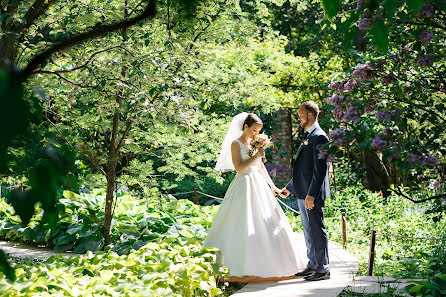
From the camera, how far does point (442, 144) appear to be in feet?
15.9

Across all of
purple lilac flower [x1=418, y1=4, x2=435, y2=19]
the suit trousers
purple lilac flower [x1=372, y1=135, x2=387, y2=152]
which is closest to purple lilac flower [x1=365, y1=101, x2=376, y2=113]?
purple lilac flower [x1=372, y1=135, x2=387, y2=152]

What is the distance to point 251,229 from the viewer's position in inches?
230

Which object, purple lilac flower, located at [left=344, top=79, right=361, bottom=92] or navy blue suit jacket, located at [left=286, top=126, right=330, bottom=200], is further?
navy blue suit jacket, located at [left=286, top=126, right=330, bottom=200]

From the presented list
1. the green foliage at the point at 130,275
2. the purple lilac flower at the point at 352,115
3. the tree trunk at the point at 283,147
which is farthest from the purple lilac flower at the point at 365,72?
the tree trunk at the point at 283,147

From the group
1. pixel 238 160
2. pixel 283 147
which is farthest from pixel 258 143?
pixel 283 147

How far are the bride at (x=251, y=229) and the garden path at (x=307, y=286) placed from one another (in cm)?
15

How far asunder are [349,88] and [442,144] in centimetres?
94

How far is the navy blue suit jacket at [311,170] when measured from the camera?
5496 mm

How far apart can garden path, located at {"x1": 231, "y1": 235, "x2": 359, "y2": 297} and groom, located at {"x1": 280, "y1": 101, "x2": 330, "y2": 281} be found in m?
0.15

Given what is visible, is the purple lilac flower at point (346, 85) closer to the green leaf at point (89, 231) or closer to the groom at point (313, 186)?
the groom at point (313, 186)

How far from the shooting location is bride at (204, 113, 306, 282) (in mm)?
5680

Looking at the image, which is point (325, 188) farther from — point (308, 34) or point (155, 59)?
point (308, 34)

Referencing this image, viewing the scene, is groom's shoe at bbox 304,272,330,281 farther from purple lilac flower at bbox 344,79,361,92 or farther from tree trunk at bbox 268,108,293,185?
tree trunk at bbox 268,108,293,185

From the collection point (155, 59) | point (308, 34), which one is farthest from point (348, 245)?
point (308, 34)
